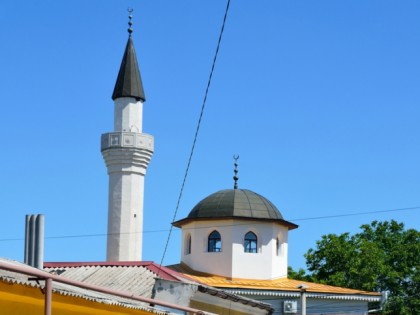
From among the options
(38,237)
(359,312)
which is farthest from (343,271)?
(38,237)

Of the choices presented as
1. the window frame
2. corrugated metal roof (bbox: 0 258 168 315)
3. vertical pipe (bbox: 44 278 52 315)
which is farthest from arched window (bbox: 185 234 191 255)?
vertical pipe (bbox: 44 278 52 315)

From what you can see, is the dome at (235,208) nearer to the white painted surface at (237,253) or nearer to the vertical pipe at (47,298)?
the white painted surface at (237,253)

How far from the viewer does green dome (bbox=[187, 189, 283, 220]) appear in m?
34.3

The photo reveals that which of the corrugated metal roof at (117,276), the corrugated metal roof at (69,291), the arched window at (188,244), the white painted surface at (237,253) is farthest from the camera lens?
the arched window at (188,244)

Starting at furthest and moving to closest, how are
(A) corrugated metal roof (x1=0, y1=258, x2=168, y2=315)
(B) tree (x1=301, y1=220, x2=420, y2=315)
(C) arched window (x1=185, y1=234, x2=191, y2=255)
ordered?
(B) tree (x1=301, y1=220, x2=420, y2=315)
(C) arched window (x1=185, y1=234, x2=191, y2=255)
(A) corrugated metal roof (x1=0, y1=258, x2=168, y2=315)

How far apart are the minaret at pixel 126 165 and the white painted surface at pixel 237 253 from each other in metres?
2.15

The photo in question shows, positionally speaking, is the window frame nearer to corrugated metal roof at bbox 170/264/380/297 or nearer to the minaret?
corrugated metal roof at bbox 170/264/380/297

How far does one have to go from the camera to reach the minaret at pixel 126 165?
34531 mm

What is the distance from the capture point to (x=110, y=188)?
35344mm

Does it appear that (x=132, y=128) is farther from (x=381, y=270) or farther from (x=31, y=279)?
(x=31, y=279)

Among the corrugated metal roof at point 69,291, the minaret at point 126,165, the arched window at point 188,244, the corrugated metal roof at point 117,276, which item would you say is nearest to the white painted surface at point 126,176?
the minaret at point 126,165

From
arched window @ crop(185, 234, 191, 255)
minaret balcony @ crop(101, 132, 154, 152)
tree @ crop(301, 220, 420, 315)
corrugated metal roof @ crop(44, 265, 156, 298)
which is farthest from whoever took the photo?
tree @ crop(301, 220, 420, 315)

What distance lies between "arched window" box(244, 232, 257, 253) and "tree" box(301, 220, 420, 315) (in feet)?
27.3

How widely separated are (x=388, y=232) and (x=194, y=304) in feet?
91.9
